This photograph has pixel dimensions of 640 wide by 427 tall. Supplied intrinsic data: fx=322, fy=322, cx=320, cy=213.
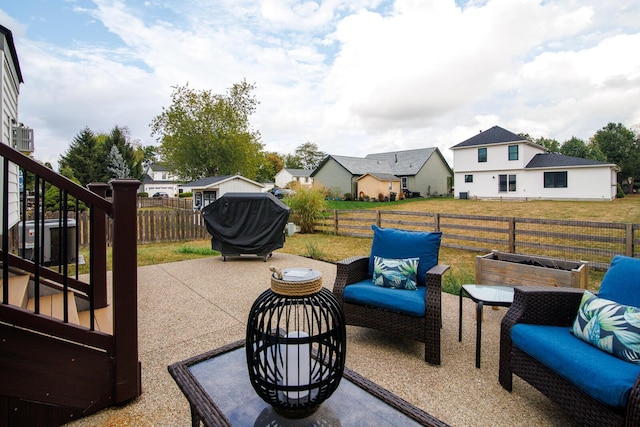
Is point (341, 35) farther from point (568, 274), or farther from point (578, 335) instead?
point (578, 335)

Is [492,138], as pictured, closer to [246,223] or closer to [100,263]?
[246,223]

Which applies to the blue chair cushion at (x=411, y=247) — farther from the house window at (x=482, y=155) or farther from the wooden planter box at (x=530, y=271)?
the house window at (x=482, y=155)

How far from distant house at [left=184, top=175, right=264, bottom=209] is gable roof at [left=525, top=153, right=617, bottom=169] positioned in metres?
19.4

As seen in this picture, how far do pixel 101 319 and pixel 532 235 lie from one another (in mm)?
9130

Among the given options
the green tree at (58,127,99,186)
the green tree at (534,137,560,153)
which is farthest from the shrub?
the green tree at (534,137,560,153)

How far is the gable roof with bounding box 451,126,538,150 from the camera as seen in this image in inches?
887

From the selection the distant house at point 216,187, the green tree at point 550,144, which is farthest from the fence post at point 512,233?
the green tree at point 550,144

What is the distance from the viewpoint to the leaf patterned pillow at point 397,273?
10.7ft

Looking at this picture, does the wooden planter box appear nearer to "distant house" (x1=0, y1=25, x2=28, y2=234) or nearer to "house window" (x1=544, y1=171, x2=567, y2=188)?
"distant house" (x1=0, y1=25, x2=28, y2=234)

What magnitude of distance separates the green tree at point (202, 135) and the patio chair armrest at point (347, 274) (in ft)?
78.3

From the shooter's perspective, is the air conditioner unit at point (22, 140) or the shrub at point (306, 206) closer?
the air conditioner unit at point (22, 140)

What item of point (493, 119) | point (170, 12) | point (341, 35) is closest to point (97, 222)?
point (170, 12)

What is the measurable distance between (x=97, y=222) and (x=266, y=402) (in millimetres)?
3258

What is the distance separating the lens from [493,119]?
28.6 m
